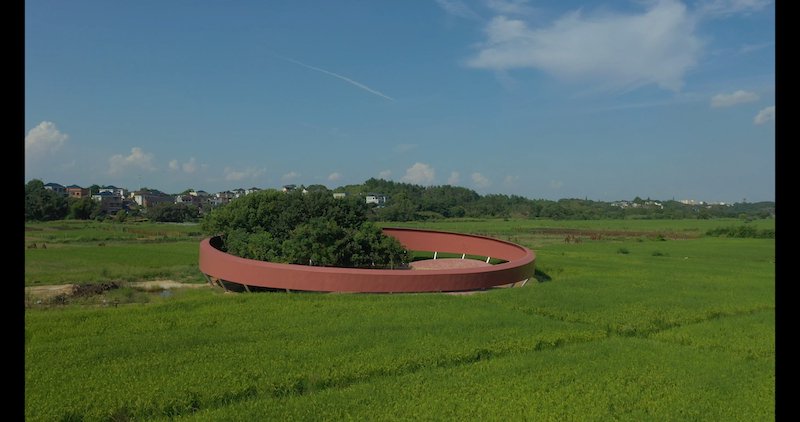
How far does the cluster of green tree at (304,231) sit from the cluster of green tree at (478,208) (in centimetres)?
4893

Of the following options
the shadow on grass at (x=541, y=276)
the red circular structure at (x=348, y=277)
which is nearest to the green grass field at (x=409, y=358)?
the red circular structure at (x=348, y=277)

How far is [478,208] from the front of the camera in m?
101

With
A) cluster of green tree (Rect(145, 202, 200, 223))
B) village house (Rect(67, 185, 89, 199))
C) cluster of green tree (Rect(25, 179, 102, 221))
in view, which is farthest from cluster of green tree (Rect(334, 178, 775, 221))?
village house (Rect(67, 185, 89, 199))

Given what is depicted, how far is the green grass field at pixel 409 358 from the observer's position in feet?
22.3

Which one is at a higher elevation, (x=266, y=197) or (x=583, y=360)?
(x=266, y=197)

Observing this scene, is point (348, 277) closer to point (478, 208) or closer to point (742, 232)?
point (742, 232)

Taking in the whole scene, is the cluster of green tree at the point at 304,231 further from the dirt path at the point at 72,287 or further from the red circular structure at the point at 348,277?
the red circular structure at the point at 348,277

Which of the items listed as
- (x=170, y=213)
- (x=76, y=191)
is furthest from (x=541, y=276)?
(x=76, y=191)

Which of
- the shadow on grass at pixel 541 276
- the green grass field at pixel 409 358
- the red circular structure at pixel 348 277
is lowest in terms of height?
the shadow on grass at pixel 541 276

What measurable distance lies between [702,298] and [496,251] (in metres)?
9.91
